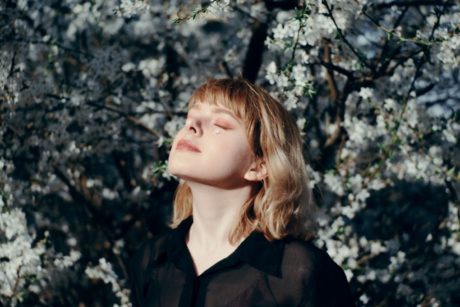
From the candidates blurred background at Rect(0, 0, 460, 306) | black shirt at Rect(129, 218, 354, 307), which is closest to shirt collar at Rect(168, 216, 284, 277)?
black shirt at Rect(129, 218, 354, 307)

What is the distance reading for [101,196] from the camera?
5809 mm

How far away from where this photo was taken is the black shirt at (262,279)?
259 centimetres

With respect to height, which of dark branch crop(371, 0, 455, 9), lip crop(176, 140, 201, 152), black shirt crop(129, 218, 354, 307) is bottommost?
black shirt crop(129, 218, 354, 307)

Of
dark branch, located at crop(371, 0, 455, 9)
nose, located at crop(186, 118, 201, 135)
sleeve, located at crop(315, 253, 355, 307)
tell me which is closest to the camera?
sleeve, located at crop(315, 253, 355, 307)

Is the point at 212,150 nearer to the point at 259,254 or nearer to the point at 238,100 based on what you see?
the point at 238,100

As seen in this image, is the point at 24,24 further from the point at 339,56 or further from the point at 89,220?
the point at 339,56

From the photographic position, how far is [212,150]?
2.68 m

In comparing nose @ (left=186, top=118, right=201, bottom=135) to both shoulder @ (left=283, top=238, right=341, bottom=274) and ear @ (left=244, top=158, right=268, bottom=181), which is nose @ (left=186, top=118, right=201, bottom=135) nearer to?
ear @ (left=244, top=158, right=268, bottom=181)

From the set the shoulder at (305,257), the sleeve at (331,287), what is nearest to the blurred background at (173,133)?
the shoulder at (305,257)

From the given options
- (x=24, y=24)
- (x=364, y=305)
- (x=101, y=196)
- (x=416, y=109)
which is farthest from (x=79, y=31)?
(x=364, y=305)

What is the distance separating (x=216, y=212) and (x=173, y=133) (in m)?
2.20

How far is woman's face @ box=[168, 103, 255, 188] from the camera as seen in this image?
8.69 feet

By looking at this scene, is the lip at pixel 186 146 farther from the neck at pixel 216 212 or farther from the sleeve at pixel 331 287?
the sleeve at pixel 331 287

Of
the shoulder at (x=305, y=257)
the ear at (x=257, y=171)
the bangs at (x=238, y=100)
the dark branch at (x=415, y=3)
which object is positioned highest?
the dark branch at (x=415, y=3)
